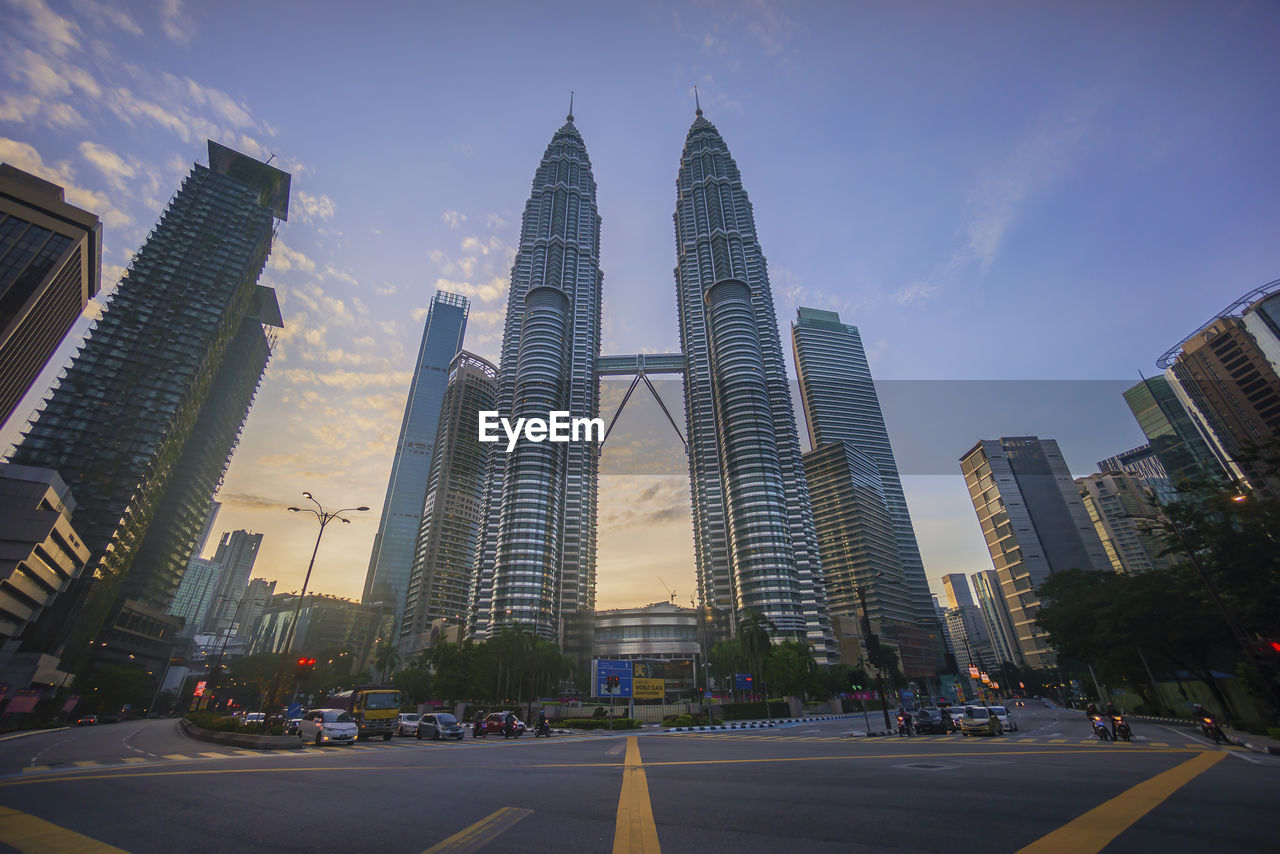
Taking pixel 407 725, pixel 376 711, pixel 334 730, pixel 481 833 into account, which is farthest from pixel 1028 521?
pixel 481 833

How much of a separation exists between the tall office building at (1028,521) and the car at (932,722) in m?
139

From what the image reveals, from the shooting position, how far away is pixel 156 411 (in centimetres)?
11019

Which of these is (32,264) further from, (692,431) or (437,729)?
(692,431)

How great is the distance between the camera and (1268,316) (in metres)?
94.1

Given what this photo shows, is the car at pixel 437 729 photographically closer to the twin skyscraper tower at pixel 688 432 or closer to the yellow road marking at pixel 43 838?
the yellow road marking at pixel 43 838

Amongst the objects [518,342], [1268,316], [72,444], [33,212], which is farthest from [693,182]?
[72,444]

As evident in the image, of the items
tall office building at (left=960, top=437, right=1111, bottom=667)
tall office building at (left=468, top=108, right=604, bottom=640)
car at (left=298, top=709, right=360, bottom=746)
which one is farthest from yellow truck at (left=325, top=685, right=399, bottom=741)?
tall office building at (left=960, top=437, right=1111, bottom=667)

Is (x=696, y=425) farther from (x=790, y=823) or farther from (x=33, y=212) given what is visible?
(x=790, y=823)

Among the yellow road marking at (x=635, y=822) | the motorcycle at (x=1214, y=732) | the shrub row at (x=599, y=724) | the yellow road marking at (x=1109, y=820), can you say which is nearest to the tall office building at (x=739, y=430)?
the shrub row at (x=599, y=724)

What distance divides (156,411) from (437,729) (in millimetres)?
124361

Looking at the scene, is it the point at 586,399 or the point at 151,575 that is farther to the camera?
the point at 586,399

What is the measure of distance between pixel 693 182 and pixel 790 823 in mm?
216857

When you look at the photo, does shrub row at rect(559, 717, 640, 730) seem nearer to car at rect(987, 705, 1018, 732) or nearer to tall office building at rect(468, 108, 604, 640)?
car at rect(987, 705, 1018, 732)

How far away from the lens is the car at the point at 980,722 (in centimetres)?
2877
